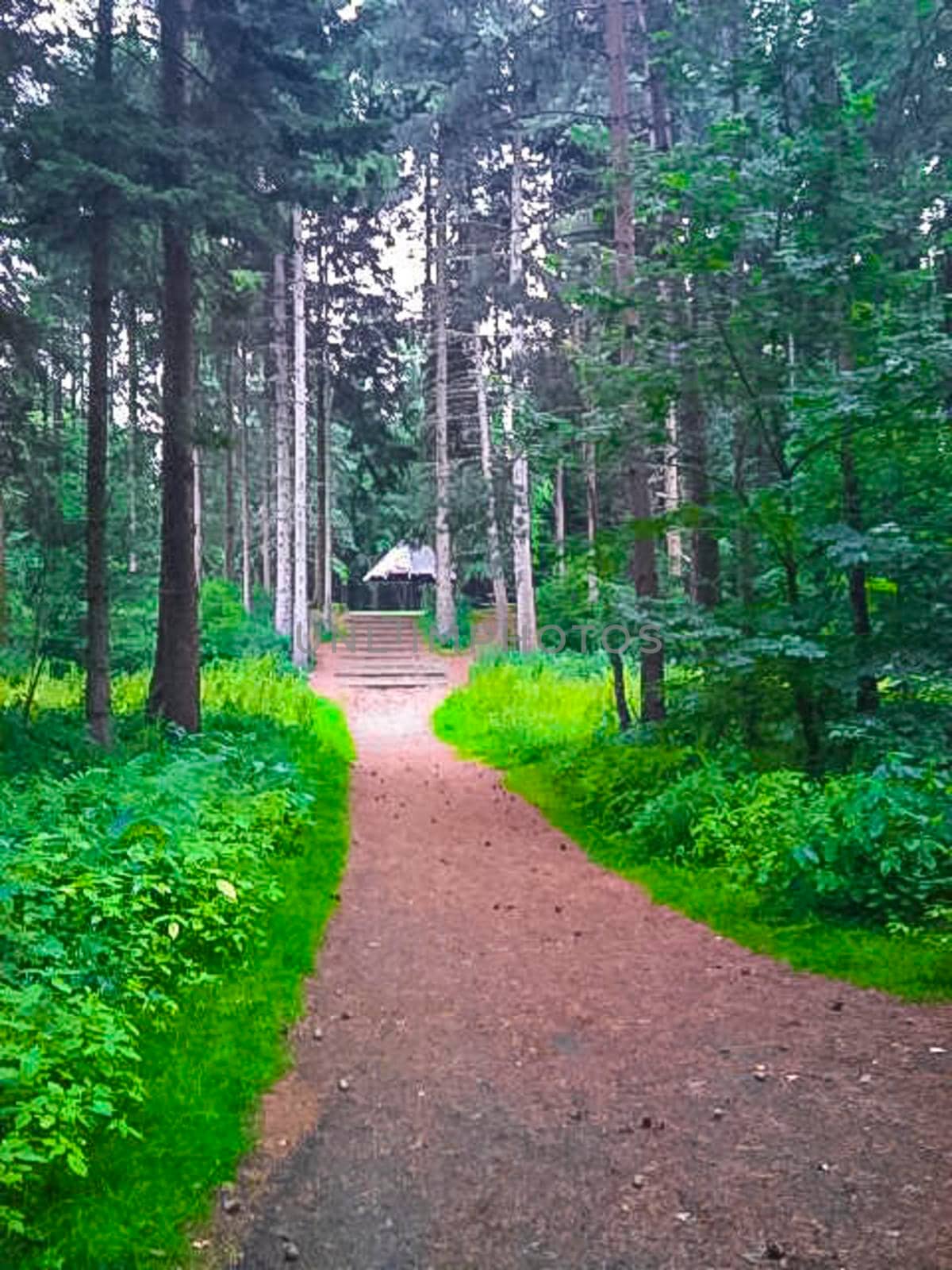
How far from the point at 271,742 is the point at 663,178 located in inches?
307

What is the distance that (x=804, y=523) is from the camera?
859 cm

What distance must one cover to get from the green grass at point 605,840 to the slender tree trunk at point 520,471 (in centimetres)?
351

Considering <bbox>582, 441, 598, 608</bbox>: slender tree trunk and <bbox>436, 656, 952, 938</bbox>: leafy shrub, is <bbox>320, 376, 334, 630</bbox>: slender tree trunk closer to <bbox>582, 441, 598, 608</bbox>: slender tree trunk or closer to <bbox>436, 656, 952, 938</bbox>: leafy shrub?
<bbox>582, 441, 598, 608</bbox>: slender tree trunk

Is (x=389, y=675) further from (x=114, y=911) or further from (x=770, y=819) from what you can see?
(x=114, y=911)

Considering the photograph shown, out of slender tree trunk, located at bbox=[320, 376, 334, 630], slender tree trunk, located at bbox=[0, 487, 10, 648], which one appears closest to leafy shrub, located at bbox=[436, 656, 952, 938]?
slender tree trunk, located at bbox=[0, 487, 10, 648]

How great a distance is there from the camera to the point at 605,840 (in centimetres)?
871

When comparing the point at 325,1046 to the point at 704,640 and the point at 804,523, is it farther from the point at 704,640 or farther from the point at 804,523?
the point at 804,523

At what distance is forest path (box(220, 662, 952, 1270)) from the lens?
3047mm

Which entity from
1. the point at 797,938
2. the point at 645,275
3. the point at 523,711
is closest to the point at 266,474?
the point at 523,711

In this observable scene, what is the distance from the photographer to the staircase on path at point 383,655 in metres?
25.0

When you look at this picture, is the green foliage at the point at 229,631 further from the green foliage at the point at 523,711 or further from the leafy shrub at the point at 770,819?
the leafy shrub at the point at 770,819

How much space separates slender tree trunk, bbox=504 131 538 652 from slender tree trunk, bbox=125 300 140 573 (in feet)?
24.4

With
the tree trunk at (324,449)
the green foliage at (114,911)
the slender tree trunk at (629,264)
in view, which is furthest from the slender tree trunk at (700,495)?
the tree trunk at (324,449)

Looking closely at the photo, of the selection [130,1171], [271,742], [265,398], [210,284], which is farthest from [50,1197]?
[265,398]
